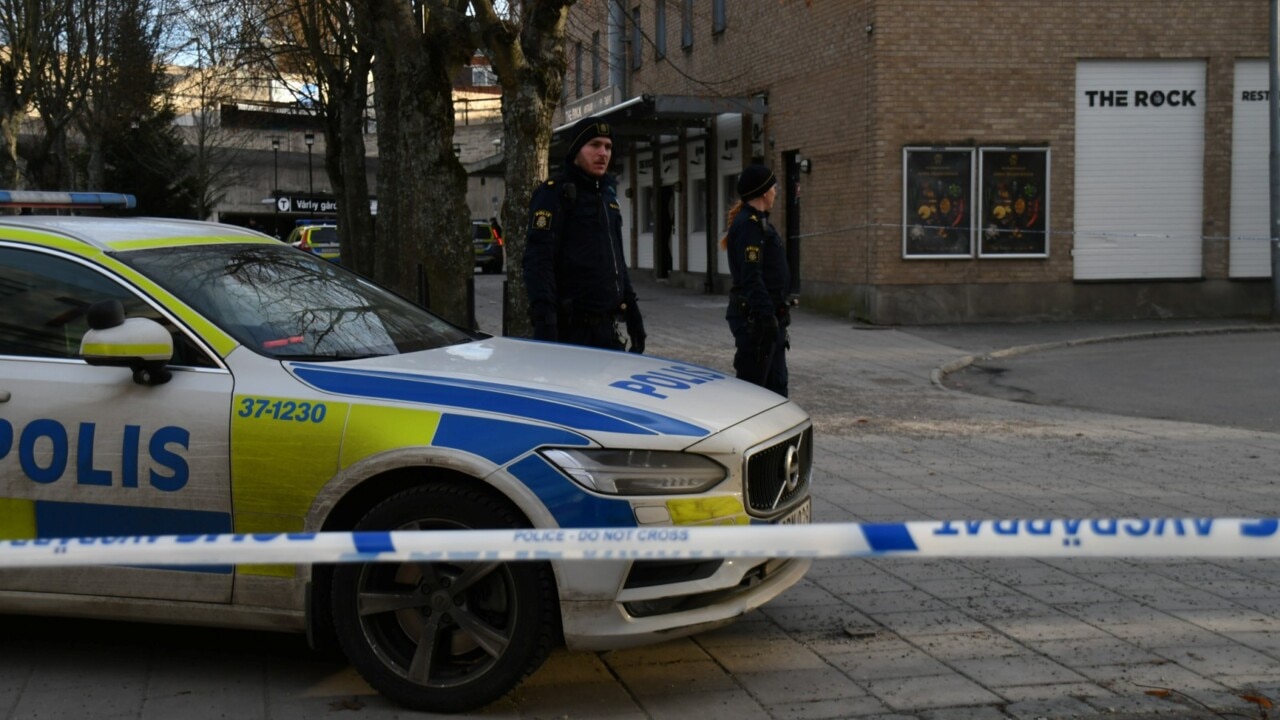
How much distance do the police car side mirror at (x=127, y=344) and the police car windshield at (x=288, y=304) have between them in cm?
26

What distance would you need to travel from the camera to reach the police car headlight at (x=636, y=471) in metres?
4.34

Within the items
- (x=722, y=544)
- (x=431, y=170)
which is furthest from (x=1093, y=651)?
(x=431, y=170)

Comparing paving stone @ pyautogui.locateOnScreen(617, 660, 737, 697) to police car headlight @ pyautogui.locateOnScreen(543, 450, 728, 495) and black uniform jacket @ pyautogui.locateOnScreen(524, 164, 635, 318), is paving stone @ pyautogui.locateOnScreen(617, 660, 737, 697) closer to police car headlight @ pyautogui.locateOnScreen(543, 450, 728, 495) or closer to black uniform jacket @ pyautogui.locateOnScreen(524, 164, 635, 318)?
police car headlight @ pyautogui.locateOnScreen(543, 450, 728, 495)

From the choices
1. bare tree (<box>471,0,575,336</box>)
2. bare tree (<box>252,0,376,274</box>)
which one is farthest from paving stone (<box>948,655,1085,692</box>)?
bare tree (<box>252,0,376,274</box>)

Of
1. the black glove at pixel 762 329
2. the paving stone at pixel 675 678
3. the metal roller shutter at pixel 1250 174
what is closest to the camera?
the paving stone at pixel 675 678

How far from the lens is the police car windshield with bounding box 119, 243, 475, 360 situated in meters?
4.92

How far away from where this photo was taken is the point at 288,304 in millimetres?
5238

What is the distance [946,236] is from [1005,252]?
35.3 inches

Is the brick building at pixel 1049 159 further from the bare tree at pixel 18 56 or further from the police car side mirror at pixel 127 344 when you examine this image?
the bare tree at pixel 18 56

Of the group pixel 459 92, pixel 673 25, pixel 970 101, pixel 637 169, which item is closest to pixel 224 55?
pixel 673 25

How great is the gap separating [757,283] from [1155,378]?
25.6 feet

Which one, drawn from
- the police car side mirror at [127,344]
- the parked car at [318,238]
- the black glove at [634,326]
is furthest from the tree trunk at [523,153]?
the parked car at [318,238]

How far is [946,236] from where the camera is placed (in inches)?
782

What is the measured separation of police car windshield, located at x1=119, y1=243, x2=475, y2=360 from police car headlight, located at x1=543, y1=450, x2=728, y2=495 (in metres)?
1.10
